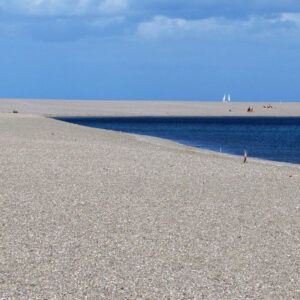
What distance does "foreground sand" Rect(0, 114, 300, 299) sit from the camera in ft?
20.6

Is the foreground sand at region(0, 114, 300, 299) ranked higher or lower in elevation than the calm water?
lower

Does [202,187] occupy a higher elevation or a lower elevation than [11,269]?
higher

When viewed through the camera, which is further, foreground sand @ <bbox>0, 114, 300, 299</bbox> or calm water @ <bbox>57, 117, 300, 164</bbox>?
calm water @ <bbox>57, 117, 300, 164</bbox>

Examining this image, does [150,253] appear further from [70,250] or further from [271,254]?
[271,254]

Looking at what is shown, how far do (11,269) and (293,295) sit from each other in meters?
2.89

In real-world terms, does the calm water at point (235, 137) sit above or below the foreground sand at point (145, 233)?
above

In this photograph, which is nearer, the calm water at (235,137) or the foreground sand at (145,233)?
the foreground sand at (145,233)

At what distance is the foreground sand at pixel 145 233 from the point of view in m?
6.28

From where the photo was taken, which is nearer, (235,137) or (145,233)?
(145,233)

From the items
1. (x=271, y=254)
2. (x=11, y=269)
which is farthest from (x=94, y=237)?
(x=271, y=254)

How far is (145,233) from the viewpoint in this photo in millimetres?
8406

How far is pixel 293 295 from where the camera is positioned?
6121mm

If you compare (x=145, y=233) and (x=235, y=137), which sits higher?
(x=235, y=137)

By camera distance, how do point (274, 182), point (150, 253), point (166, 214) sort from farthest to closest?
point (274, 182) → point (166, 214) → point (150, 253)
